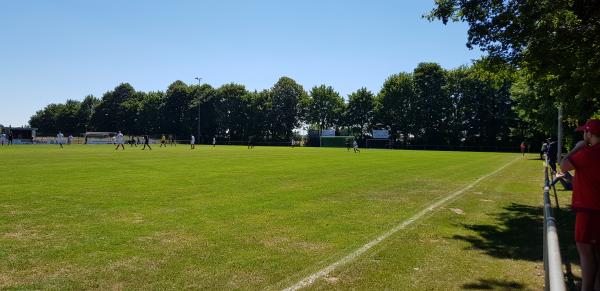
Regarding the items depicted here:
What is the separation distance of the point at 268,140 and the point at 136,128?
143ft

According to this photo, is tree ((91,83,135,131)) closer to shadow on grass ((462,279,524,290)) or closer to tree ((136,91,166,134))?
tree ((136,91,166,134))

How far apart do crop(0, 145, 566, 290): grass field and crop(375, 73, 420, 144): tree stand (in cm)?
7829

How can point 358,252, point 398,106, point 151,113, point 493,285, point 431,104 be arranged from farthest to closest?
point 151,113
point 398,106
point 431,104
point 358,252
point 493,285

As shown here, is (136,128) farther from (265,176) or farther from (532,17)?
(532,17)

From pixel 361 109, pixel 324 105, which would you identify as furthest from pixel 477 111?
pixel 324 105

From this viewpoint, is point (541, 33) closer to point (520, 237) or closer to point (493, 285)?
point (520, 237)

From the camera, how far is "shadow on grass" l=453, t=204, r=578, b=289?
726 cm

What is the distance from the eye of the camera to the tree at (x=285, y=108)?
4193 inches

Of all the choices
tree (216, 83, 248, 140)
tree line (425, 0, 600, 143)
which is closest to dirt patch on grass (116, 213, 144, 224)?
tree line (425, 0, 600, 143)

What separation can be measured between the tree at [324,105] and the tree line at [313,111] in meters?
0.24

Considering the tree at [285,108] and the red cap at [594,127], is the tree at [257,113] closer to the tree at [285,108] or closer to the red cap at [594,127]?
the tree at [285,108]

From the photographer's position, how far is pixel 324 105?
350 feet

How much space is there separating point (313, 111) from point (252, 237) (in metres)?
99.9

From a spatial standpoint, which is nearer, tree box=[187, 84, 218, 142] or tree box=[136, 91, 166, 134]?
tree box=[187, 84, 218, 142]
